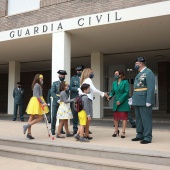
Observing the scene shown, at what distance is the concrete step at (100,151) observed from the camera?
4191 mm

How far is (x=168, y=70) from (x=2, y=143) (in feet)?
36.5

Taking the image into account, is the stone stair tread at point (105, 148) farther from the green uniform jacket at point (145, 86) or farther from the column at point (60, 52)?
the column at point (60, 52)

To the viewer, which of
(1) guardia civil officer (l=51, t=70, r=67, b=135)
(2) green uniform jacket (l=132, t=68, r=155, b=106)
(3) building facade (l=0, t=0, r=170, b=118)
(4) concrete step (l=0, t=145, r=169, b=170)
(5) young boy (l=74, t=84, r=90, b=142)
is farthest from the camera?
(3) building facade (l=0, t=0, r=170, b=118)

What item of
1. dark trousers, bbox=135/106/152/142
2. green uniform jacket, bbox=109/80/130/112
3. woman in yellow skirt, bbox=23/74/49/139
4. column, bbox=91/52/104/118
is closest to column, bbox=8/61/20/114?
column, bbox=91/52/104/118

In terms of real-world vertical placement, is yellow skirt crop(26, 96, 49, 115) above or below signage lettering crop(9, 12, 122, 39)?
below

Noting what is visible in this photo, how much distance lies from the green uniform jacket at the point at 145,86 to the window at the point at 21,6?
18.6 ft

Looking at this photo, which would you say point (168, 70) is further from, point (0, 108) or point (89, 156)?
point (0, 108)

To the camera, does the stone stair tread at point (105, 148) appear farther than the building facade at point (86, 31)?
No

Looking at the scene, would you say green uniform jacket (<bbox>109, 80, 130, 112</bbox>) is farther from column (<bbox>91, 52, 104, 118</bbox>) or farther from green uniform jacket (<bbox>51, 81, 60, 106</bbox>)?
column (<bbox>91, 52, 104, 118</bbox>)

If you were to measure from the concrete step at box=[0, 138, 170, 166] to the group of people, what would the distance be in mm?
438

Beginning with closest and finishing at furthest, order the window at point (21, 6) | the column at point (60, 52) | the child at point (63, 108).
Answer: the child at point (63, 108)
the column at point (60, 52)
the window at point (21, 6)

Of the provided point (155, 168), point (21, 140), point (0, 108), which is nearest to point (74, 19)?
point (21, 140)

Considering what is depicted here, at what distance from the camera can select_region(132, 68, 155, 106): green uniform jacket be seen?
17.1ft

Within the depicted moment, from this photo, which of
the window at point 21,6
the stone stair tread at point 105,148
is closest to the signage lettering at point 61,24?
the window at point 21,6
